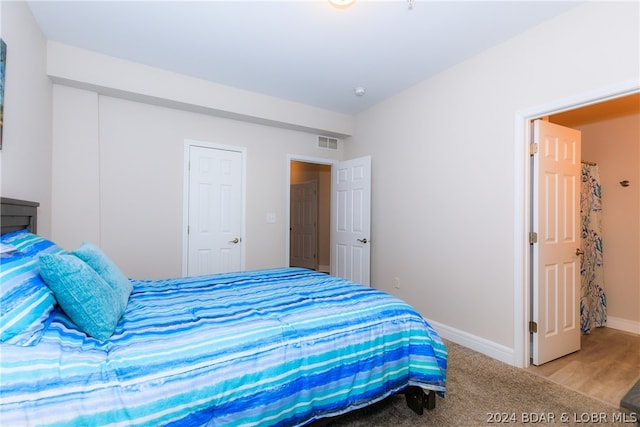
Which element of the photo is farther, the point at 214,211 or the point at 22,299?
the point at 214,211

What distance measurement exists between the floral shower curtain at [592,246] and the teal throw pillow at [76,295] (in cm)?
440

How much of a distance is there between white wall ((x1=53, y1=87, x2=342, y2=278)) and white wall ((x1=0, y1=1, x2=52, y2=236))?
0.53 feet

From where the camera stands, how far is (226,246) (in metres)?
3.80

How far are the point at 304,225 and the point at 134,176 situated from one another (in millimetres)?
4131

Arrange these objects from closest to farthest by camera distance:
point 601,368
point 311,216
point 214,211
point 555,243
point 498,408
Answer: point 498,408, point 601,368, point 555,243, point 214,211, point 311,216

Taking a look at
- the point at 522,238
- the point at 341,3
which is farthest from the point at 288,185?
the point at 522,238

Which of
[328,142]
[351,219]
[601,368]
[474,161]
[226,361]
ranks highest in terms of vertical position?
[328,142]

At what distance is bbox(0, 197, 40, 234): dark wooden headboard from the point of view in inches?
65.1

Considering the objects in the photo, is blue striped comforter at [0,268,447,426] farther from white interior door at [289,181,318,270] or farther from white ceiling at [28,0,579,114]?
white interior door at [289,181,318,270]

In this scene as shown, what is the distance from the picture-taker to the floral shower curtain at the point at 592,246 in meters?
3.46

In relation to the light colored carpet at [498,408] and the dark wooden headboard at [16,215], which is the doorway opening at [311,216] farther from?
the dark wooden headboard at [16,215]

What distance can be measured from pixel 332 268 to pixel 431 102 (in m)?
2.59

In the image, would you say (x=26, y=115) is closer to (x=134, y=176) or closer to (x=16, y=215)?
(x=16, y=215)

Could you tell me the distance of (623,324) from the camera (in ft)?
11.2
